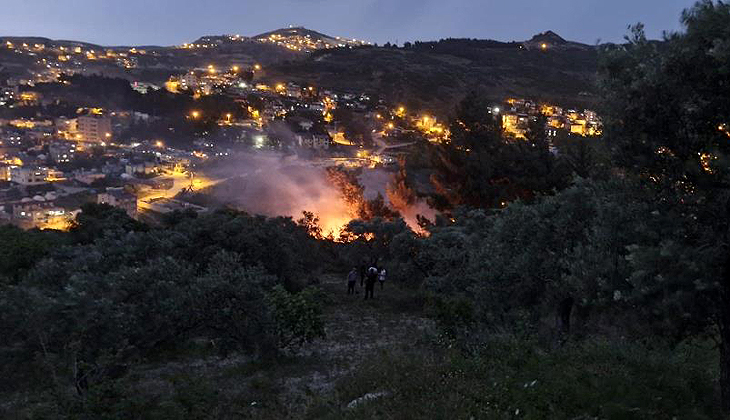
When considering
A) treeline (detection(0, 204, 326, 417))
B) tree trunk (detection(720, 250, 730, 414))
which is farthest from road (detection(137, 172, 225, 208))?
tree trunk (detection(720, 250, 730, 414))

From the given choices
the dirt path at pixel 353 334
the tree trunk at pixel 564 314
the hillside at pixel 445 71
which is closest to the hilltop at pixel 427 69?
the hillside at pixel 445 71

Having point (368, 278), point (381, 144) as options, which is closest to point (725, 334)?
point (368, 278)

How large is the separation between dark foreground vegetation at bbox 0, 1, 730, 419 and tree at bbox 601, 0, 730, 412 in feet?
0.06

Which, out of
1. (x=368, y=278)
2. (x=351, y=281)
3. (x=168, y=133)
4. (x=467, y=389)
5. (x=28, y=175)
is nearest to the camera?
(x=467, y=389)

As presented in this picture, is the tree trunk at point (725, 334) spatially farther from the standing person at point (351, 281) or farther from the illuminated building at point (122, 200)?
the illuminated building at point (122, 200)

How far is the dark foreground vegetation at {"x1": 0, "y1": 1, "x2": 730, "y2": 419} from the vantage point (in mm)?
5598

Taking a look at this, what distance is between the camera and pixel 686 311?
18.2 feet

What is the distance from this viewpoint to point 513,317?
9.74 m

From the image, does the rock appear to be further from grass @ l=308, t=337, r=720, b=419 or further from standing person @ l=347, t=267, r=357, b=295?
standing person @ l=347, t=267, r=357, b=295

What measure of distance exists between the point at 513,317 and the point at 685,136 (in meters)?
4.84

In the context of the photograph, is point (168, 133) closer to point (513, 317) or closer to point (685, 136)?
point (513, 317)

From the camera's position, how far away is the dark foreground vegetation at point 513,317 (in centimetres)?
560

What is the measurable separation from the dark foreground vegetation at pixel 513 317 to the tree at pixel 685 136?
0.06ft

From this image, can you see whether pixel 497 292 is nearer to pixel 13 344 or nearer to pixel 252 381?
pixel 252 381
